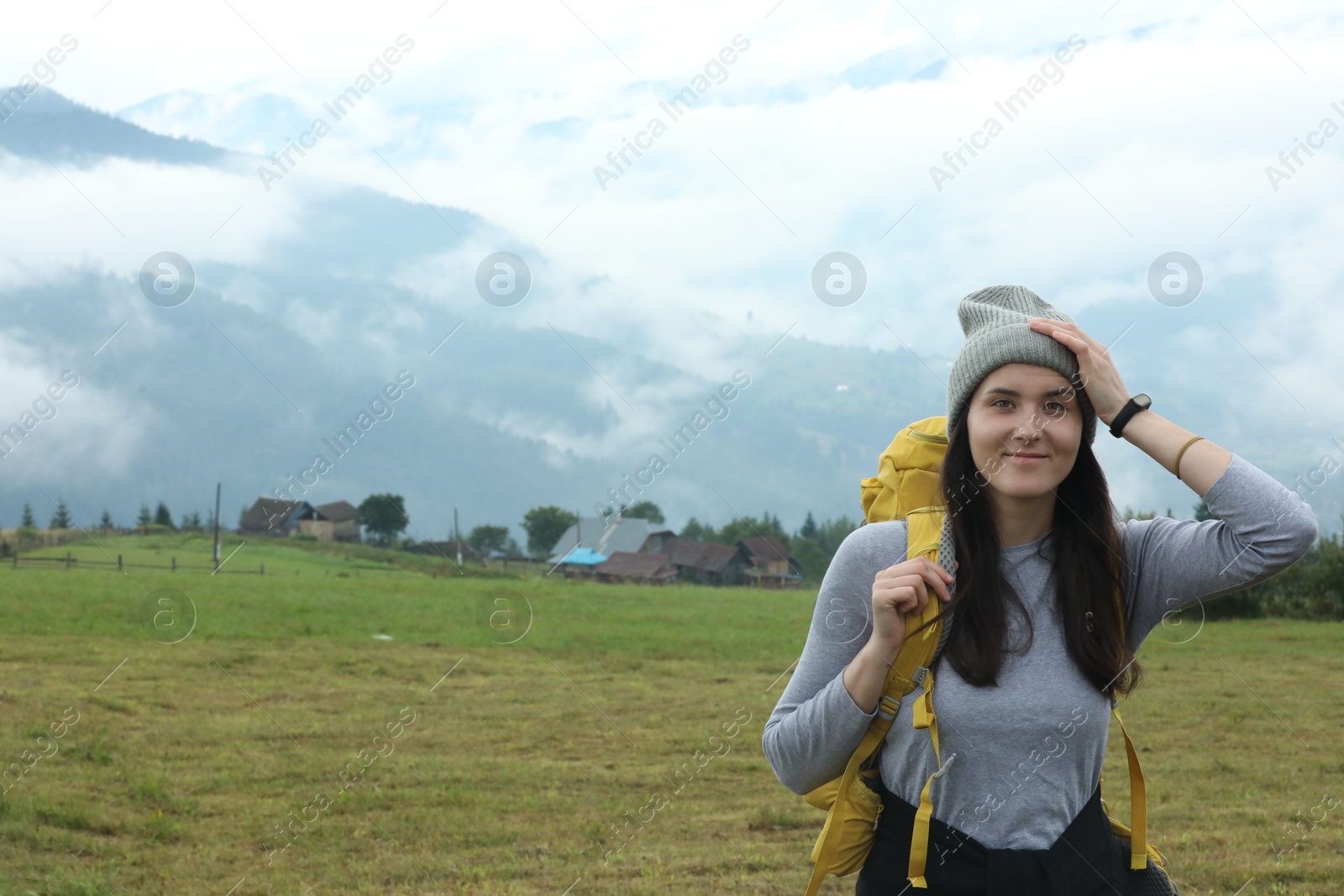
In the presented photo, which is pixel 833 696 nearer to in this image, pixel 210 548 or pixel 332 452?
pixel 332 452

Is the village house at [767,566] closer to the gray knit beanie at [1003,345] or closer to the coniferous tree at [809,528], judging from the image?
the coniferous tree at [809,528]

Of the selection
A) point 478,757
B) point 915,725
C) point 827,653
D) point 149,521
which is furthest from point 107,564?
point 915,725

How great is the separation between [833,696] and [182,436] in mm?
211859

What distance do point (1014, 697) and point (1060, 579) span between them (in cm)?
28

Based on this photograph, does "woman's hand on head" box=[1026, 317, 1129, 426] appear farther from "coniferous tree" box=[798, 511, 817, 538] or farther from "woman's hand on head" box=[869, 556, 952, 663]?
"coniferous tree" box=[798, 511, 817, 538]

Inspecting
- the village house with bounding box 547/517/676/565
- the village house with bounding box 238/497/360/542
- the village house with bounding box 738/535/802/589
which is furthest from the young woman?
the village house with bounding box 238/497/360/542

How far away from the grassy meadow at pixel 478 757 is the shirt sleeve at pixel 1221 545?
14.3ft

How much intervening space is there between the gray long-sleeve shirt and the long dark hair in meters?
0.03

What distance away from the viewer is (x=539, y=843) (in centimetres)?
707

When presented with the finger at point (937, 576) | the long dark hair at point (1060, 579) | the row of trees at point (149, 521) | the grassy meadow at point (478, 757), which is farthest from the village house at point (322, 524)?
the finger at point (937, 576)

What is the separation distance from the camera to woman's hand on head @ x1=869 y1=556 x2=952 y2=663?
6.44 ft

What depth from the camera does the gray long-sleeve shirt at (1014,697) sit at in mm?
2055

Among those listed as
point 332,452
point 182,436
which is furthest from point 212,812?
point 182,436

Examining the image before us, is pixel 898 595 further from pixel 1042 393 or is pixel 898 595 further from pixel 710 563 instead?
pixel 710 563
